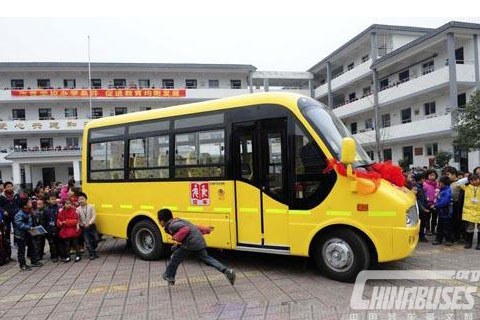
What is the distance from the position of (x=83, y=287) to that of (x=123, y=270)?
108 cm

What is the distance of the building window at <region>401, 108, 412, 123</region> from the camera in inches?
1185

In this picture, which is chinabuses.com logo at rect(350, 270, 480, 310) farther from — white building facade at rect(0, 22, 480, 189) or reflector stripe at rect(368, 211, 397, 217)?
white building facade at rect(0, 22, 480, 189)

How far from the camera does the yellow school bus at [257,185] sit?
5812mm

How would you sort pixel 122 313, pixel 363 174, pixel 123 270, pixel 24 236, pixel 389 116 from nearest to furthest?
pixel 122 313
pixel 363 174
pixel 123 270
pixel 24 236
pixel 389 116

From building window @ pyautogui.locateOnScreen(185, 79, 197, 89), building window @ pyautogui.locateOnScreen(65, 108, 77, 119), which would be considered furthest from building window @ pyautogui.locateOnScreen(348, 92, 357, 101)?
building window @ pyautogui.locateOnScreen(65, 108, 77, 119)

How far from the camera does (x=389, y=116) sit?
107 ft

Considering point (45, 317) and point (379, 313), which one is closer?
point (379, 313)

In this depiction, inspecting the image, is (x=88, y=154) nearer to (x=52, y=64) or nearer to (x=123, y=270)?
(x=123, y=270)

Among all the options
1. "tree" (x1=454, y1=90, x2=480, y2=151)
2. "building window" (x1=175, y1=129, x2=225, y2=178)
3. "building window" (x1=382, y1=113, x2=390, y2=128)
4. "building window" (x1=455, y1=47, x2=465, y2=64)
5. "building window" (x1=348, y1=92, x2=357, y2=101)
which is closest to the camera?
"building window" (x1=175, y1=129, x2=225, y2=178)

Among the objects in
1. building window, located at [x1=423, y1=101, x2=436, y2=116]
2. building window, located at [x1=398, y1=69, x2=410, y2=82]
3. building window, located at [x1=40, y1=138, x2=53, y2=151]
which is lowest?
building window, located at [x1=40, y1=138, x2=53, y2=151]

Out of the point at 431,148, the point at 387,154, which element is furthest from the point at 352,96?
the point at 431,148

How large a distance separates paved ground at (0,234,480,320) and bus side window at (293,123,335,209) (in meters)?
1.24

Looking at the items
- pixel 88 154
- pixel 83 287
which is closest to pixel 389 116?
pixel 88 154

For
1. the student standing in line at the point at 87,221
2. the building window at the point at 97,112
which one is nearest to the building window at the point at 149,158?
the student standing in line at the point at 87,221
